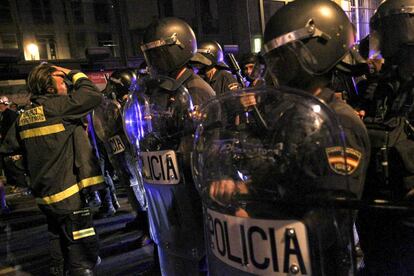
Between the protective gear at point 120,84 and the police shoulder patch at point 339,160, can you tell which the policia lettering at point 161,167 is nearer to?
the police shoulder patch at point 339,160

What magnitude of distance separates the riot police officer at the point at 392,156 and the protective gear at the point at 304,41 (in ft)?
1.57

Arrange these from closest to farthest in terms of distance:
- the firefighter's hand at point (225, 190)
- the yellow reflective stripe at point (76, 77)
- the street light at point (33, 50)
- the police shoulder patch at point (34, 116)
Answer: the firefighter's hand at point (225, 190)
the police shoulder patch at point (34, 116)
the yellow reflective stripe at point (76, 77)
the street light at point (33, 50)

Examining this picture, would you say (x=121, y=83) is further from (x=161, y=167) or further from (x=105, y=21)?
(x=105, y=21)

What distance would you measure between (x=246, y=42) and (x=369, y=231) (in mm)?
13973

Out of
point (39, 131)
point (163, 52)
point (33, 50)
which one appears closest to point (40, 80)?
point (39, 131)

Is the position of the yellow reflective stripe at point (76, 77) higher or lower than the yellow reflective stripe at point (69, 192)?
higher

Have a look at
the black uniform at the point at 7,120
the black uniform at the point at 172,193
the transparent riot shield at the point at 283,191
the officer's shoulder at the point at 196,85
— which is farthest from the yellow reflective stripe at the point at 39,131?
the black uniform at the point at 7,120

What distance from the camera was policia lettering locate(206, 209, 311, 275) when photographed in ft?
3.99

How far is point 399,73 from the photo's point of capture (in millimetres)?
2229

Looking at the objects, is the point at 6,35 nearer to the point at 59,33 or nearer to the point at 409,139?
the point at 59,33

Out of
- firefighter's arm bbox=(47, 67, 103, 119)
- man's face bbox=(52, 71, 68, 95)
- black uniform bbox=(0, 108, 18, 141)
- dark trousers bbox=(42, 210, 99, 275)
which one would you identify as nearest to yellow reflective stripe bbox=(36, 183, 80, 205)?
dark trousers bbox=(42, 210, 99, 275)

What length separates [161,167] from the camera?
2.45 meters

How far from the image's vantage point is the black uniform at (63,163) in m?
3.17

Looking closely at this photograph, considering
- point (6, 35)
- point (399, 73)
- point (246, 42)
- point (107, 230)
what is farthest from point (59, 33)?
point (399, 73)
